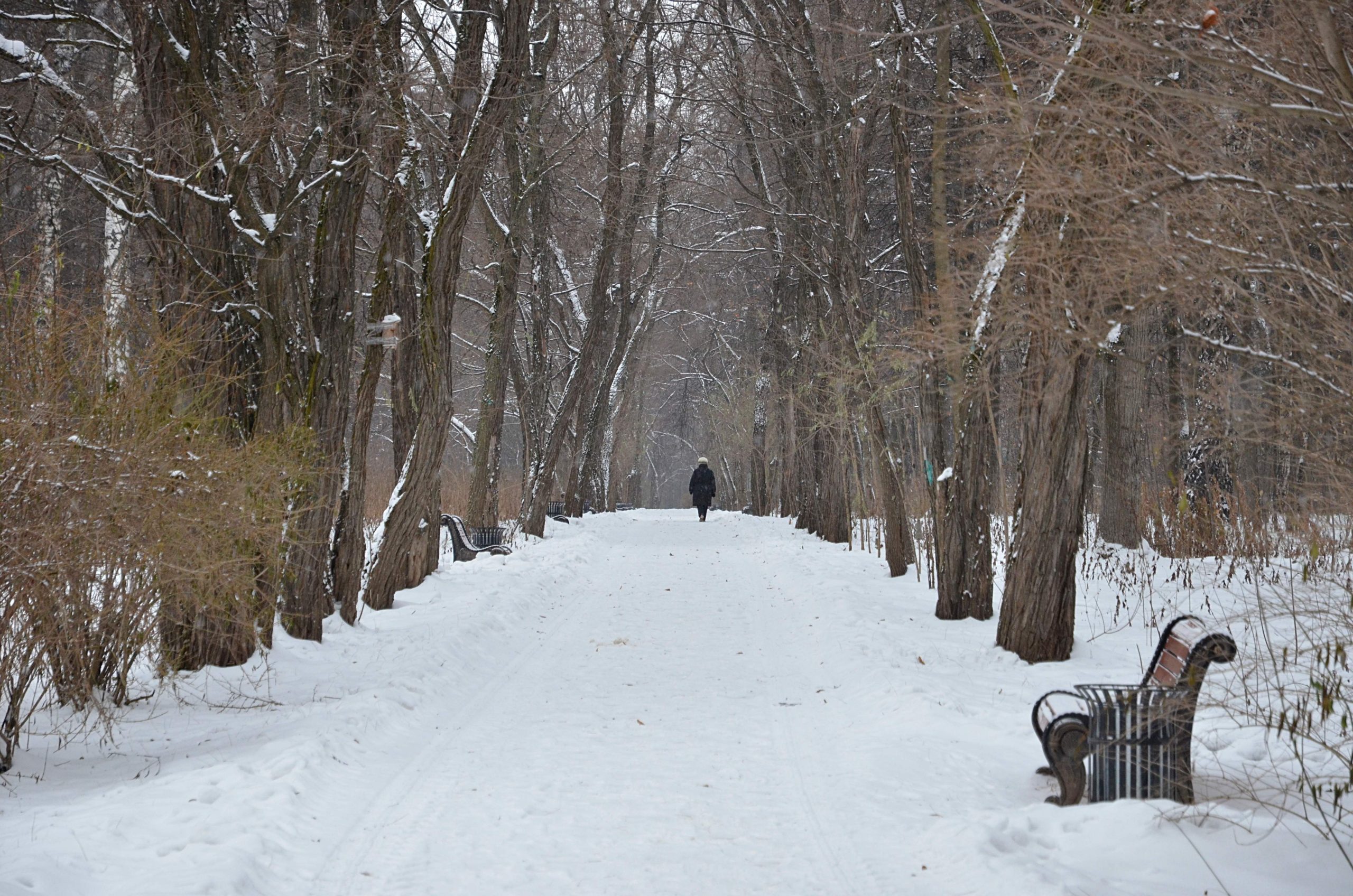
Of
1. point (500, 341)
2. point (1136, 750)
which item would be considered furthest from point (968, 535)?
point (500, 341)

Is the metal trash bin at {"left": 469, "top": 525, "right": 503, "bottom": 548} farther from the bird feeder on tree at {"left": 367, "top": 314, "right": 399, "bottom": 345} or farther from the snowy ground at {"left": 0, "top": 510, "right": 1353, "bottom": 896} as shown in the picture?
the bird feeder on tree at {"left": 367, "top": 314, "right": 399, "bottom": 345}

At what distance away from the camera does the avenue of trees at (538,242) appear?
4859 millimetres

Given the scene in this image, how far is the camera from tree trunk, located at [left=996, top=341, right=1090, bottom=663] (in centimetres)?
827

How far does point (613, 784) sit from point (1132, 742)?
2.59m

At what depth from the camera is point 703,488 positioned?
105 feet

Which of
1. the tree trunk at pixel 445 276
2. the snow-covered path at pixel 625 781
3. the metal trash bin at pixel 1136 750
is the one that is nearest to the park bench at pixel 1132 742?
the metal trash bin at pixel 1136 750

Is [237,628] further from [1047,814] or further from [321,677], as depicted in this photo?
[1047,814]

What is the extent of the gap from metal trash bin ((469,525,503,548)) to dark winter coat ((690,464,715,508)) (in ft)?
48.0

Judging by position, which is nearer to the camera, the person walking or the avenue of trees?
the avenue of trees

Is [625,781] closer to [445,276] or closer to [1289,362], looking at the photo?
[1289,362]

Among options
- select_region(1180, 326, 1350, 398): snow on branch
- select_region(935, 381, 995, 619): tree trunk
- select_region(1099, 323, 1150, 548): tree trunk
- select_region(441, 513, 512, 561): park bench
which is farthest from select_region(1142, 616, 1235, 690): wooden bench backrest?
select_region(441, 513, 512, 561): park bench

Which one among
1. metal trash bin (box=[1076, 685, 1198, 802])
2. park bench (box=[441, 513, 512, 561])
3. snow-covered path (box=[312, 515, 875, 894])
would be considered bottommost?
snow-covered path (box=[312, 515, 875, 894])

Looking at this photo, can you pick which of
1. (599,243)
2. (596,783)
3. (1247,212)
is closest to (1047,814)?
(596,783)

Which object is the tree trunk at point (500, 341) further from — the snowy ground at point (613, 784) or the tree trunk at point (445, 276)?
the snowy ground at point (613, 784)
